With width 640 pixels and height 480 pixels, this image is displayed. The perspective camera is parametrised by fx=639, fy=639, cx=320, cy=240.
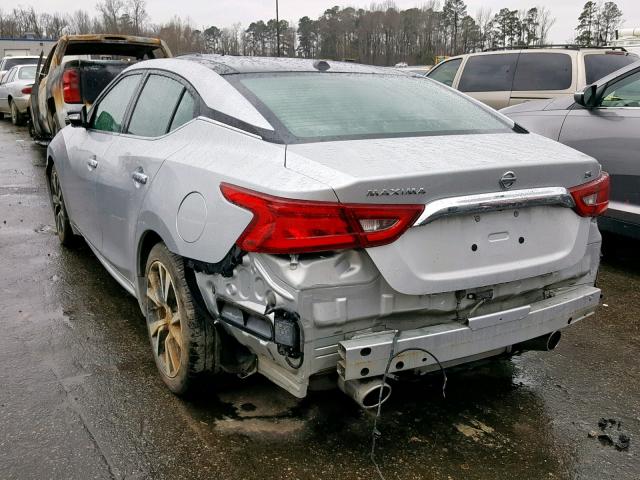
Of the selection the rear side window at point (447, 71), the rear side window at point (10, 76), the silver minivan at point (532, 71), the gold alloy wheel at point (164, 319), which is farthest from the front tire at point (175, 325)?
the rear side window at point (10, 76)

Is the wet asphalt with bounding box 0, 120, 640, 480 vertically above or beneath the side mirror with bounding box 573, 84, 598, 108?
beneath

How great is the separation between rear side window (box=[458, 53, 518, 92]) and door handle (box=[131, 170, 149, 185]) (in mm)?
6647

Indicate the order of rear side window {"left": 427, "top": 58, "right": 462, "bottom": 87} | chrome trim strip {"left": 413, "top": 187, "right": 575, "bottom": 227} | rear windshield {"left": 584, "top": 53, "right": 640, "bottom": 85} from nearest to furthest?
1. chrome trim strip {"left": 413, "top": 187, "right": 575, "bottom": 227}
2. rear windshield {"left": 584, "top": 53, "right": 640, "bottom": 85}
3. rear side window {"left": 427, "top": 58, "right": 462, "bottom": 87}

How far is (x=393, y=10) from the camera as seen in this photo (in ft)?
294

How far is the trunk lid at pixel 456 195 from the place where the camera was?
7.55ft

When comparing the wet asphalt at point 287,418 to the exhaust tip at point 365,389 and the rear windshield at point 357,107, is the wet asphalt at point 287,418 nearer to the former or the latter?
the exhaust tip at point 365,389

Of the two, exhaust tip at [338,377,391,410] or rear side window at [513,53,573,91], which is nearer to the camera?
exhaust tip at [338,377,391,410]

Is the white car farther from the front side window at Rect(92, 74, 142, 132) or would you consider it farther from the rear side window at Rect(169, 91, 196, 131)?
the rear side window at Rect(169, 91, 196, 131)

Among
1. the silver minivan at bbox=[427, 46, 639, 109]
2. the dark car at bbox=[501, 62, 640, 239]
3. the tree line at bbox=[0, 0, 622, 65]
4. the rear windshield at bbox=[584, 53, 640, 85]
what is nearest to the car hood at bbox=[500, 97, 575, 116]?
the dark car at bbox=[501, 62, 640, 239]

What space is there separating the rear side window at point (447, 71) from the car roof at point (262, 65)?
20.2ft

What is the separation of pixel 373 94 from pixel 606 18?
2630 inches

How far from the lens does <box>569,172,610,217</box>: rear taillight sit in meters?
2.77

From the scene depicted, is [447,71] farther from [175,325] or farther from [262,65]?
[175,325]

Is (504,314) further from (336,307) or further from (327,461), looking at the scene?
(327,461)
